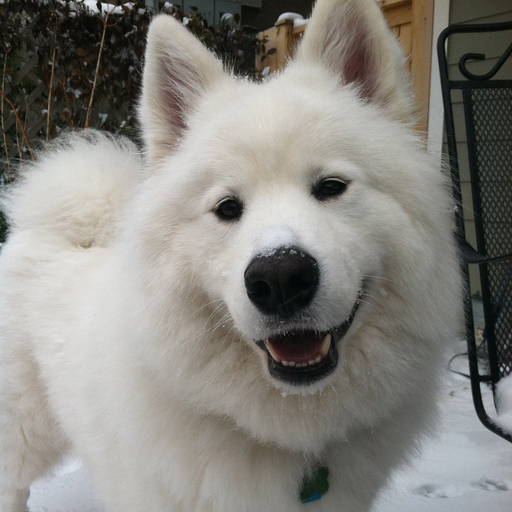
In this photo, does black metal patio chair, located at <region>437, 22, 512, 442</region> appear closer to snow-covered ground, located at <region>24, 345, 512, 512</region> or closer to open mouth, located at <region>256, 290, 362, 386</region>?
snow-covered ground, located at <region>24, 345, 512, 512</region>

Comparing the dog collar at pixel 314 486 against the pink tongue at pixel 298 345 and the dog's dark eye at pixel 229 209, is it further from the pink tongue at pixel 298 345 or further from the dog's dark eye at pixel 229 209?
the dog's dark eye at pixel 229 209

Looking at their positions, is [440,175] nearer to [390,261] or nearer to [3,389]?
[390,261]

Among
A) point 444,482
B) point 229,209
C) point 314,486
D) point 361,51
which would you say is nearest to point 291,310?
point 229,209

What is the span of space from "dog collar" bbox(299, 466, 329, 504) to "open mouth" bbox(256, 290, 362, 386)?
0.38m

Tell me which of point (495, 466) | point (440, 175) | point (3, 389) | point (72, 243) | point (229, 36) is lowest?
point (495, 466)

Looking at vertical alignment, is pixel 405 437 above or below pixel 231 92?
below

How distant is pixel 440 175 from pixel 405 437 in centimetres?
90

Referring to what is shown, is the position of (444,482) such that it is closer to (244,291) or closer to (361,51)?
(244,291)

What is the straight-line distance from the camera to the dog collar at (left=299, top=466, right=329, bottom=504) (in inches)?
59.8

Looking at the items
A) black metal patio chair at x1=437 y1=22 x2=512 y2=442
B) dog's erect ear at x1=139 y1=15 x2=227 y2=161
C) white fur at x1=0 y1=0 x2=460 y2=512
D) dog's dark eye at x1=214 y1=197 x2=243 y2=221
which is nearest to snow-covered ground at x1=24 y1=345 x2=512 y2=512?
black metal patio chair at x1=437 y1=22 x2=512 y2=442

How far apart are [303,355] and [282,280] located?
291 millimetres

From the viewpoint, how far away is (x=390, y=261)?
1.49m

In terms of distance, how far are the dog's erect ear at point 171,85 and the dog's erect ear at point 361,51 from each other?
365mm

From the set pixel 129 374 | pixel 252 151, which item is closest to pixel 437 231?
pixel 252 151
